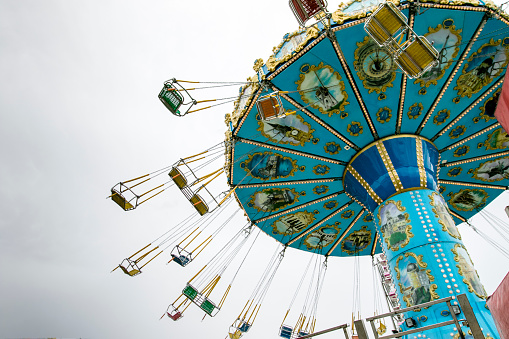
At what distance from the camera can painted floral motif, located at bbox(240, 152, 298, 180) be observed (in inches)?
370

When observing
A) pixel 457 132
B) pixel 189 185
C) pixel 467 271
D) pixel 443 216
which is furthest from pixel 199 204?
pixel 457 132

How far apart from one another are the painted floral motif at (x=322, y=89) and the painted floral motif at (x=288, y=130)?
0.57 meters

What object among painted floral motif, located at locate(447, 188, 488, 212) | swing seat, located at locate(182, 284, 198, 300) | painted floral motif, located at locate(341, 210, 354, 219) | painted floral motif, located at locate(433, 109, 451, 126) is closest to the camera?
painted floral motif, located at locate(433, 109, 451, 126)

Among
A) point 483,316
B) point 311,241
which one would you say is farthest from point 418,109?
point 311,241

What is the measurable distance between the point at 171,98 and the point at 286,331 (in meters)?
9.30

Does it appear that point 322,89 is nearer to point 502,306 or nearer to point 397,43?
point 397,43

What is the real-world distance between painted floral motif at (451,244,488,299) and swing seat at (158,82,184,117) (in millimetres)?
6406

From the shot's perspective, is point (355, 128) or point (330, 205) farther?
point (330, 205)

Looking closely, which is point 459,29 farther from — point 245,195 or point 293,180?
point 245,195

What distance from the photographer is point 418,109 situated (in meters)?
8.52

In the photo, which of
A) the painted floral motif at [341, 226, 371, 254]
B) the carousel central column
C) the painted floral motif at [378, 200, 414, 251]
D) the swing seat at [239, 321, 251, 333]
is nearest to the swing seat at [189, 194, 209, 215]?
the carousel central column

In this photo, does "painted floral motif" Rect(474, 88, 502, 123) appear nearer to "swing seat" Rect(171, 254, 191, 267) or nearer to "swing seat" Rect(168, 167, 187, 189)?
"swing seat" Rect(168, 167, 187, 189)

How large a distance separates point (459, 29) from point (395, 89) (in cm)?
168

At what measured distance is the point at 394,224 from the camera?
7820mm
